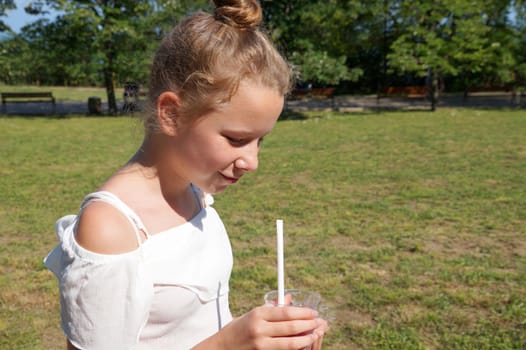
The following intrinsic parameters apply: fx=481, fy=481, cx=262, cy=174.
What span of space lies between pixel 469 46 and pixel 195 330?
70.8ft

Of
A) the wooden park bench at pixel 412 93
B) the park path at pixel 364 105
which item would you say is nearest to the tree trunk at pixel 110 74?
the park path at pixel 364 105

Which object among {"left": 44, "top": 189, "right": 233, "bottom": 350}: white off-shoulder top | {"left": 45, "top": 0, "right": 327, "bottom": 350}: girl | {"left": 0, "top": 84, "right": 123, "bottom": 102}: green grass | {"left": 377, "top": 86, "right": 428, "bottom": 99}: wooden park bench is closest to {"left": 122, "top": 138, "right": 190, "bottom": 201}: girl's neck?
{"left": 45, "top": 0, "right": 327, "bottom": 350}: girl

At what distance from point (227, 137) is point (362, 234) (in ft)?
13.8

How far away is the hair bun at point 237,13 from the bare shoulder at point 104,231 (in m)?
0.60

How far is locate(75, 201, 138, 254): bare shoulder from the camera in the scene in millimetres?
1072

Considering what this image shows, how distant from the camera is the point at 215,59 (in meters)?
1.29

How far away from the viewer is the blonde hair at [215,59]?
1287 millimetres

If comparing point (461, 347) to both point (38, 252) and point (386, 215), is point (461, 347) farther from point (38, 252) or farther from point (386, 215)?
point (38, 252)

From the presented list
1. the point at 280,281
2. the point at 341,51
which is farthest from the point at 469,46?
the point at 280,281

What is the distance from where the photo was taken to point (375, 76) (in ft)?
116

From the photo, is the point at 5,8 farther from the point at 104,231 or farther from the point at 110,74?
the point at 104,231

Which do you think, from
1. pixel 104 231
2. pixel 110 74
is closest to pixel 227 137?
pixel 104 231

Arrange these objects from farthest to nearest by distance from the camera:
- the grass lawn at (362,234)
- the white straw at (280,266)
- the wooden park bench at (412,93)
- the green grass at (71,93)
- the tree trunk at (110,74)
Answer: the green grass at (71,93) < the wooden park bench at (412,93) < the tree trunk at (110,74) < the grass lawn at (362,234) < the white straw at (280,266)

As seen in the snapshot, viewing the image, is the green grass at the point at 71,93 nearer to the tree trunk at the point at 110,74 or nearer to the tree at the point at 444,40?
the tree trunk at the point at 110,74
